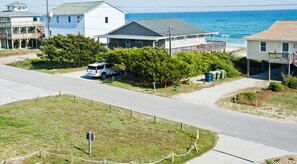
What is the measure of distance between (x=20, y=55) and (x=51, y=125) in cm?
3566

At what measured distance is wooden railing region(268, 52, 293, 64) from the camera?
113ft

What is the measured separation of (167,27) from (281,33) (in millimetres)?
15992

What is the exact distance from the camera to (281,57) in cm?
3488

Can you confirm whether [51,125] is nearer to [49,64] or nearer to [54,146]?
[54,146]

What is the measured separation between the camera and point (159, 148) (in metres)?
18.3

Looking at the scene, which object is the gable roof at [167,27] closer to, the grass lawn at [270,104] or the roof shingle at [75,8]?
the roof shingle at [75,8]

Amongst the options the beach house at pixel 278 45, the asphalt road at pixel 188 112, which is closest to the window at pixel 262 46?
the beach house at pixel 278 45

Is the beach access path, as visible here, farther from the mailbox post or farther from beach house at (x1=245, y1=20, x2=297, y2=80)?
the mailbox post

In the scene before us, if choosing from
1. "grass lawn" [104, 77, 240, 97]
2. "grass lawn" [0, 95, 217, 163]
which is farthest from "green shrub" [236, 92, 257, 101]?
"grass lawn" [0, 95, 217, 163]

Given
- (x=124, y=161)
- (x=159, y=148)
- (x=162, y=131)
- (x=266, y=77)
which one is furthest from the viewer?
(x=266, y=77)

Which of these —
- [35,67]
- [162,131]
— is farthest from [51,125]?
[35,67]

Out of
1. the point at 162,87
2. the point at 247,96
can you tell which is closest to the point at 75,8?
the point at 162,87

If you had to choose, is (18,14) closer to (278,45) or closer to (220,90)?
(220,90)

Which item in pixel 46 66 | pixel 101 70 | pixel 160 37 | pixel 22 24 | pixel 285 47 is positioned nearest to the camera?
pixel 285 47
